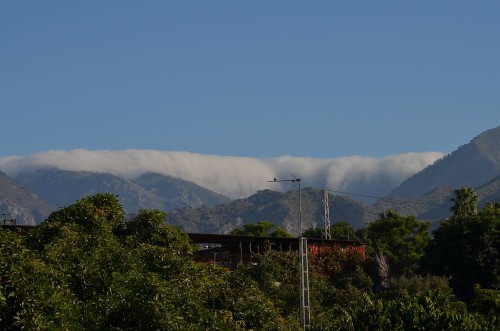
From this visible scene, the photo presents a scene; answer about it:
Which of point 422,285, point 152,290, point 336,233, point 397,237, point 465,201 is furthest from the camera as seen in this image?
point 336,233

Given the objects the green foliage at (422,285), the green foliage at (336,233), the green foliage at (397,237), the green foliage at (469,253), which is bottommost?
the green foliage at (422,285)

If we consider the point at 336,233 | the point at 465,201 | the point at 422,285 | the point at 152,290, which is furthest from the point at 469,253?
the point at 336,233

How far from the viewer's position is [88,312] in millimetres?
37594

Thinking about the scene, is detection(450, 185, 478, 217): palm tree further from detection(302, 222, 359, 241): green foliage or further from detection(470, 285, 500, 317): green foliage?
detection(470, 285, 500, 317): green foliage

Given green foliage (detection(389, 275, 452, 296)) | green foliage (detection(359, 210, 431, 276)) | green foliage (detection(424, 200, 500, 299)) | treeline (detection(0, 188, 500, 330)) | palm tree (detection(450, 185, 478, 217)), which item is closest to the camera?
treeline (detection(0, 188, 500, 330))

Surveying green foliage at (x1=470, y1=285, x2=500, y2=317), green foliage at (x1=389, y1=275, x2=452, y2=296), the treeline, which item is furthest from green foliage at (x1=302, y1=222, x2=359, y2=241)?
green foliage at (x1=470, y1=285, x2=500, y2=317)

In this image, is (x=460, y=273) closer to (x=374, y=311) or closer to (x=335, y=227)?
(x=374, y=311)

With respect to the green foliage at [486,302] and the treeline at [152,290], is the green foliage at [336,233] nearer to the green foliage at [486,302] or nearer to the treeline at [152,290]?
the treeline at [152,290]

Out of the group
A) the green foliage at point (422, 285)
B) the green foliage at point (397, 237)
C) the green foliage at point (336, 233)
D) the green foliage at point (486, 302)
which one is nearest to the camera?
the green foliage at point (486, 302)

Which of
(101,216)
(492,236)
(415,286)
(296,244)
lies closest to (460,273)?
(492,236)

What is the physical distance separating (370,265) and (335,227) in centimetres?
7365

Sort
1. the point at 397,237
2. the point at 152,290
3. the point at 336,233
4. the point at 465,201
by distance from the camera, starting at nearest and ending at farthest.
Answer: the point at 152,290 < the point at 397,237 < the point at 465,201 < the point at 336,233

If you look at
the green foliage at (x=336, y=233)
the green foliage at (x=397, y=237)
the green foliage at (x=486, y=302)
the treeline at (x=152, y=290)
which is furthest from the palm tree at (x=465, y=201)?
the green foliage at (x=486, y=302)

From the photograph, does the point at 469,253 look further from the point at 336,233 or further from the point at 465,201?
the point at 336,233
